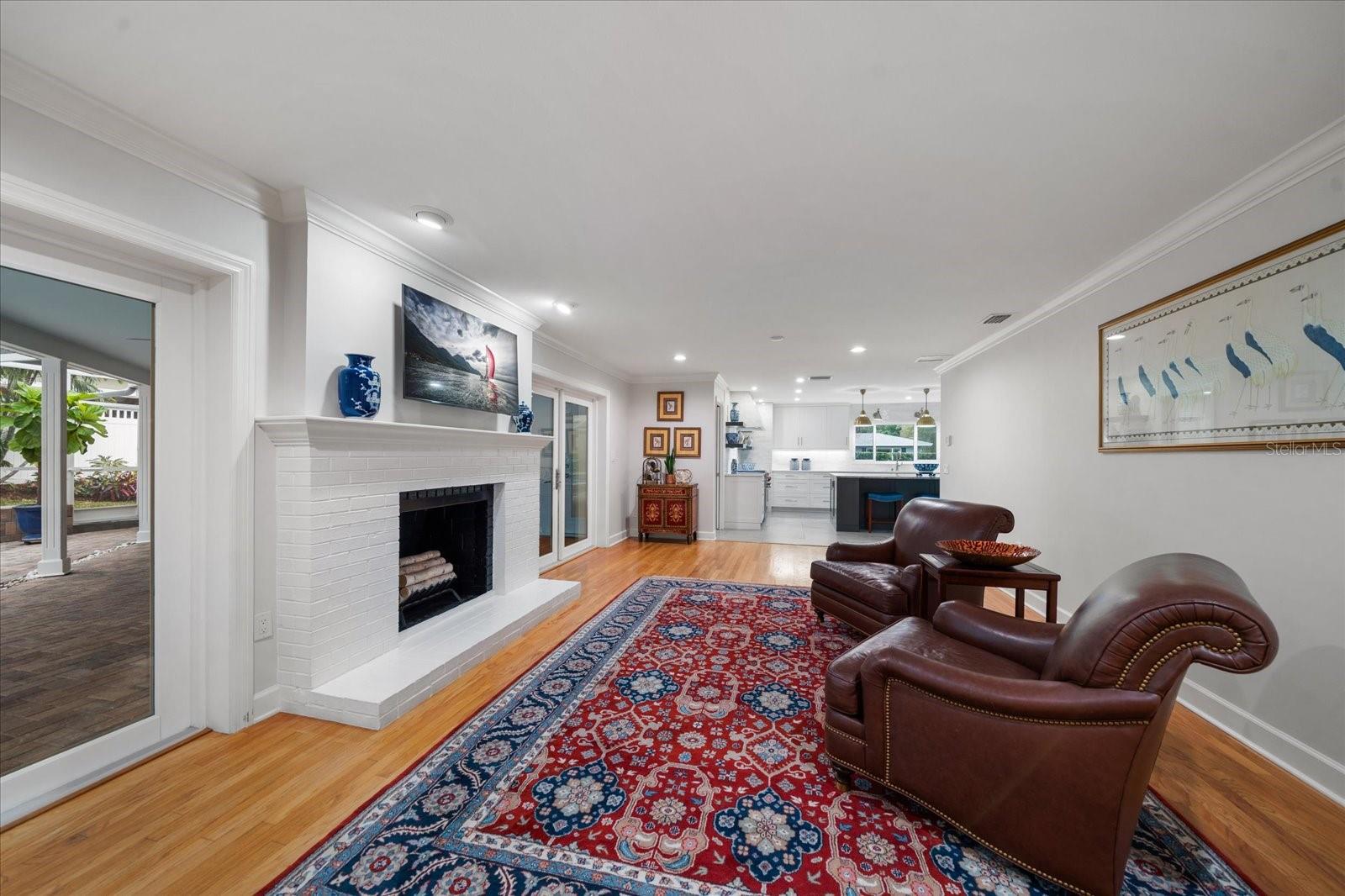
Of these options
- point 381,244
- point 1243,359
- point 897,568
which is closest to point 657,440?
point 897,568

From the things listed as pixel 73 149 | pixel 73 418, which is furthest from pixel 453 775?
pixel 73 149

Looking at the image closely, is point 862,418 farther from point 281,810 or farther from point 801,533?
point 281,810

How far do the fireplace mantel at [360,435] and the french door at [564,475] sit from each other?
2.03 m

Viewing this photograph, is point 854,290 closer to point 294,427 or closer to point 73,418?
point 294,427

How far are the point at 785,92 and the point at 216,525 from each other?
2.79 m

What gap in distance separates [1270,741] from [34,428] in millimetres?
4780

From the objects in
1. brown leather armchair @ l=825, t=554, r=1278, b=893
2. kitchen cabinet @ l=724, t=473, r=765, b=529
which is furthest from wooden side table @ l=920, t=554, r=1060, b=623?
kitchen cabinet @ l=724, t=473, r=765, b=529

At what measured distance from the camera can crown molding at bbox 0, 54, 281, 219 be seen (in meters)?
1.54

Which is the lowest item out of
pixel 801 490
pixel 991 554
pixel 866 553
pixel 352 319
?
pixel 801 490

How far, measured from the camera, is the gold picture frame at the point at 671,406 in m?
7.05

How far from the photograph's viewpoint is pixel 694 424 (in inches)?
277

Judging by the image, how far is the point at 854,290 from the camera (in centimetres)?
356

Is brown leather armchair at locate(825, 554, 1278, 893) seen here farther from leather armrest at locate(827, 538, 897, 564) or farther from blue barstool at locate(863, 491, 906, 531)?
blue barstool at locate(863, 491, 906, 531)

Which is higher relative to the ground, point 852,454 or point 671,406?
point 671,406
